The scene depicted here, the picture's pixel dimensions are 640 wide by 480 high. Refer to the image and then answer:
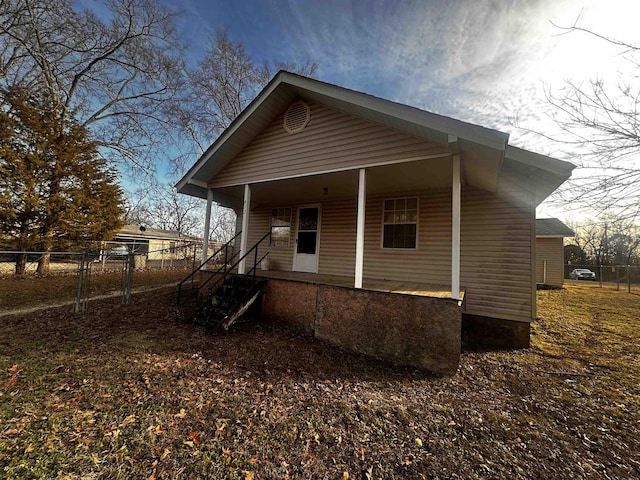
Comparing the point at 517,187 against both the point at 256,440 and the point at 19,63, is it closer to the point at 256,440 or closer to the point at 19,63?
the point at 256,440

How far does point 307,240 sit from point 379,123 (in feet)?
14.1

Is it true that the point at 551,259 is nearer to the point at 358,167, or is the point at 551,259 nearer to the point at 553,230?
the point at 553,230

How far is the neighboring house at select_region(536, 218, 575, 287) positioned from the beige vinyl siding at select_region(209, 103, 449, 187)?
14.9 meters

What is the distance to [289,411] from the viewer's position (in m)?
2.96

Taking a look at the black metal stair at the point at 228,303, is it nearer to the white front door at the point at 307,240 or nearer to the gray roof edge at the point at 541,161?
the white front door at the point at 307,240

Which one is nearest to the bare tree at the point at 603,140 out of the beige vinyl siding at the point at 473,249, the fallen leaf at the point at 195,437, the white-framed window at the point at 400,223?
the beige vinyl siding at the point at 473,249

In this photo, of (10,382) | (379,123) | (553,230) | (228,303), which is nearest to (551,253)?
(553,230)

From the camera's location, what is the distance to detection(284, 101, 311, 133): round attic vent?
6.03 m

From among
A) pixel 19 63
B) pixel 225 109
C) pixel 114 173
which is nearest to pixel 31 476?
pixel 114 173

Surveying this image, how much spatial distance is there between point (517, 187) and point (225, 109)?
15543 mm

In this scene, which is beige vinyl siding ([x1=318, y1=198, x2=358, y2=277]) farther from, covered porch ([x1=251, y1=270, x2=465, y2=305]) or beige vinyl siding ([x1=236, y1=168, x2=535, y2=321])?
covered porch ([x1=251, y1=270, x2=465, y2=305])

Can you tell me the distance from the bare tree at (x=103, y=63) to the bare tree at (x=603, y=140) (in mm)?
16855

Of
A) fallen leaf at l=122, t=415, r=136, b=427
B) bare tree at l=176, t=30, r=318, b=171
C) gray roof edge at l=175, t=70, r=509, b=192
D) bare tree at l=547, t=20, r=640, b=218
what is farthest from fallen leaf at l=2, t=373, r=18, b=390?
bare tree at l=176, t=30, r=318, b=171

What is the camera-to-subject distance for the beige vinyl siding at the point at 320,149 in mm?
4914
